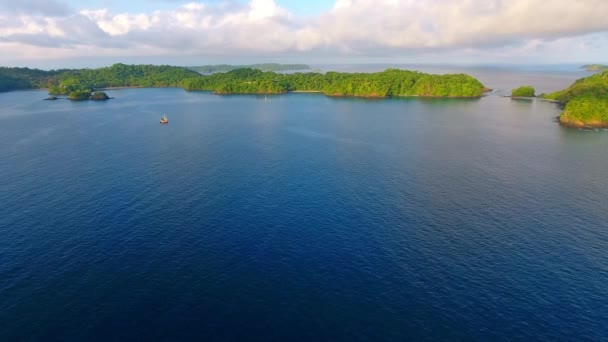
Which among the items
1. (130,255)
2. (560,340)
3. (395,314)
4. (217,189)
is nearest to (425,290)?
(395,314)

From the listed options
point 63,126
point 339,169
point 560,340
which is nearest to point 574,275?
point 560,340

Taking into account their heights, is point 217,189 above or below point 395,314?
above

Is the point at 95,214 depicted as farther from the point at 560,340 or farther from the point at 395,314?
the point at 560,340

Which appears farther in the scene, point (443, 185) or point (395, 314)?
point (443, 185)

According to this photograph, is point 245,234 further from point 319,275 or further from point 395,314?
point 395,314

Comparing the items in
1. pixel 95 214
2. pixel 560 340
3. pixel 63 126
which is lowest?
pixel 560 340

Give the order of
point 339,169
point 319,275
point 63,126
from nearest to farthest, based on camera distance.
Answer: point 319,275
point 339,169
point 63,126

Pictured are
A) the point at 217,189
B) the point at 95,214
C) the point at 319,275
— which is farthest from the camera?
the point at 217,189
